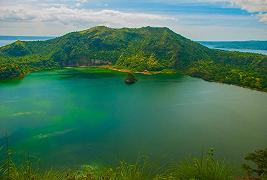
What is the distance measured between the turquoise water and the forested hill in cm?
1965

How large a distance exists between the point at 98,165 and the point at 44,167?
4707mm

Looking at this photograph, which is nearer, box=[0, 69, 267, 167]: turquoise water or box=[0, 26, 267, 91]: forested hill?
box=[0, 69, 267, 167]: turquoise water

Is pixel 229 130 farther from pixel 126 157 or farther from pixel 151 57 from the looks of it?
pixel 151 57

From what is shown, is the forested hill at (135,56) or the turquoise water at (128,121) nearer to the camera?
the turquoise water at (128,121)

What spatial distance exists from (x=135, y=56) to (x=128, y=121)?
88213 millimetres

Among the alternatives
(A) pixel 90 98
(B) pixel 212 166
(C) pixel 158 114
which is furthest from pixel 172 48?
(B) pixel 212 166

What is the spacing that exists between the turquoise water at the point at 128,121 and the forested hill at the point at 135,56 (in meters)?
19.7

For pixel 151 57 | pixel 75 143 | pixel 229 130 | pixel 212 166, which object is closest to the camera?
pixel 212 166

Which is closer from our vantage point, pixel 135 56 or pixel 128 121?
pixel 128 121

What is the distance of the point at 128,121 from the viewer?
162 feet

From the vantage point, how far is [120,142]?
128ft

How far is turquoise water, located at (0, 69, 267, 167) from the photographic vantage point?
3622cm

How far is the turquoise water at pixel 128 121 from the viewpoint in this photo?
119ft

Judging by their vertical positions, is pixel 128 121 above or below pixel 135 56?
below
